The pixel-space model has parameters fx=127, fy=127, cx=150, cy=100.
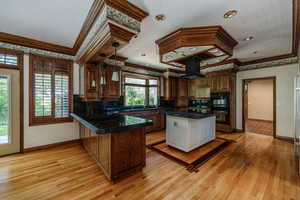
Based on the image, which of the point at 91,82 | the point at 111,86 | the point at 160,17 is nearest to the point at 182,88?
the point at 111,86

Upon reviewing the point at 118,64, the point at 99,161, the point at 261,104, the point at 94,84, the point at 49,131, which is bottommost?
the point at 99,161

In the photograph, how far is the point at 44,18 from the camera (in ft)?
7.09

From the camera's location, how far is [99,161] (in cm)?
234

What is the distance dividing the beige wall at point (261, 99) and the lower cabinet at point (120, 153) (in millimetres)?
7536

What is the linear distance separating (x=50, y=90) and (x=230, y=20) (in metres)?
4.31

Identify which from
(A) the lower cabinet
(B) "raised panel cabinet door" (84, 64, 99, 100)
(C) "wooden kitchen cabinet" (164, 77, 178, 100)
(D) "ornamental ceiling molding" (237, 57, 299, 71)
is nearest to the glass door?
(B) "raised panel cabinet door" (84, 64, 99, 100)

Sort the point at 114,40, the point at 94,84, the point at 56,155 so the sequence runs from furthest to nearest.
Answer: the point at 94,84 → the point at 56,155 → the point at 114,40

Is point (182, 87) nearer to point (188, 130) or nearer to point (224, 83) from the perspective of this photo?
point (224, 83)

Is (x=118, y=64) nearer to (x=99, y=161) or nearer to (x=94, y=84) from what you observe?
(x=94, y=84)

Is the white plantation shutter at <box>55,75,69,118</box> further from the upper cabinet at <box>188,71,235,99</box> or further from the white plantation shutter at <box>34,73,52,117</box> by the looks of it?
the upper cabinet at <box>188,71,235,99</box>

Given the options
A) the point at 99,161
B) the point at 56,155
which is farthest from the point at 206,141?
the point at 56,155

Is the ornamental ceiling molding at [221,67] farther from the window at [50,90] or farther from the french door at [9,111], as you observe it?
the french door at [9,111]

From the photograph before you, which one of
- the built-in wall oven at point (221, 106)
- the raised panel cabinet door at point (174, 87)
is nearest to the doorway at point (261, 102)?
the built-in wall oven at point (221, 106)

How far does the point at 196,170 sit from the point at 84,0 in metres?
3.23
